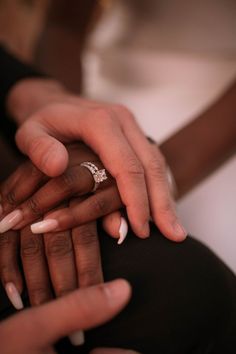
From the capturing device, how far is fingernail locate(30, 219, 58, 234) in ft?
1.86

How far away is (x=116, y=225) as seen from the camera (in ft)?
1.96

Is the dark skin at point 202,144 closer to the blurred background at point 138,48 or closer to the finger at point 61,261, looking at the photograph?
the blurred background at point 138,48

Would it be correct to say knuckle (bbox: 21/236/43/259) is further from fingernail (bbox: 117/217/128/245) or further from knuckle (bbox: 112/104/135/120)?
knuckle (bbox: 112/104/135/120)

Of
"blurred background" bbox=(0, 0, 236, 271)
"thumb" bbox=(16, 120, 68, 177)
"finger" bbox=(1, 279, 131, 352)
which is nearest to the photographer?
"finger" bbox=(1, 279, 131, 352)

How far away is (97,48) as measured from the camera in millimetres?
1614

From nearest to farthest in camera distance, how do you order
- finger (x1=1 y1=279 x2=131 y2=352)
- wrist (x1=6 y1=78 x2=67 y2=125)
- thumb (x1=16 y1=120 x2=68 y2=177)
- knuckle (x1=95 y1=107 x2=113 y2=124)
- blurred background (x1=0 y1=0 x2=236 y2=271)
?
1. finger (x1=1 y1=279 x2=131 y2=352)
2. thumb (x1=16 y1=120 x2=68 y2=177)
3. knuckle (x1=95 y1=107 x2=113 y2=124)
4. wrist (x1=6 y1=78 x2=67 y2=125)
5. blurred background (x1=0 y1=0 x2=236 y2=271)

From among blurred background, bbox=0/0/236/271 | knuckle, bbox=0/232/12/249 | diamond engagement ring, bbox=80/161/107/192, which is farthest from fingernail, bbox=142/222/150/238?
blurred background, bbox=0/0/236/271

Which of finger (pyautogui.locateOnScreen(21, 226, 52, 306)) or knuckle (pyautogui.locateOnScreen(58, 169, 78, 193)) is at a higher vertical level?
knuckle (pyautogui.locateOnScreen(58, 169, 78, 193))

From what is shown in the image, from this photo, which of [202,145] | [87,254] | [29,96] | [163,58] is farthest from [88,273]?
[163,58]

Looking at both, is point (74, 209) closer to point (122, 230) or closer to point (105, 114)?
point (122, 230)

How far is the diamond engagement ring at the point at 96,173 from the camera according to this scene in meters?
0.62

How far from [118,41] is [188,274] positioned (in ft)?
4.17

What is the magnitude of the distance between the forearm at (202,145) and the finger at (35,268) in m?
0.52

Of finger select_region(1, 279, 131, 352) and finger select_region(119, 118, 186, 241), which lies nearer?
finger select_region(1, 279, 131, 352)
